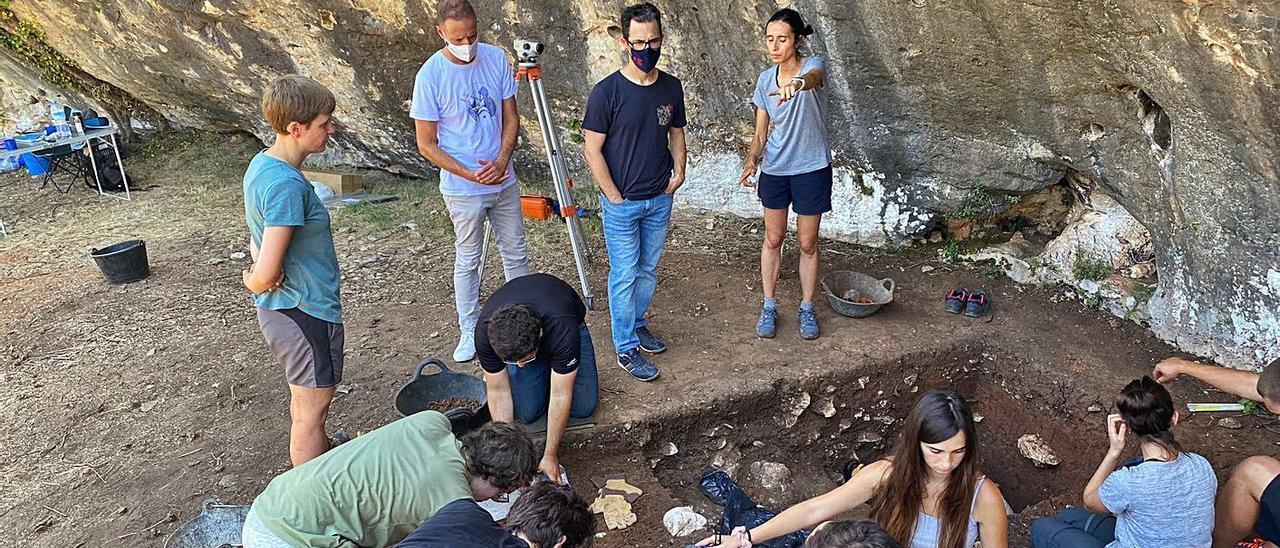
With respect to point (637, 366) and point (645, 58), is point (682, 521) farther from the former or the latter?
point (645, 58)

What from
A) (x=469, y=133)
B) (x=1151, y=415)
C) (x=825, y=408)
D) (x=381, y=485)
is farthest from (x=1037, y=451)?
(x=381, y=485)

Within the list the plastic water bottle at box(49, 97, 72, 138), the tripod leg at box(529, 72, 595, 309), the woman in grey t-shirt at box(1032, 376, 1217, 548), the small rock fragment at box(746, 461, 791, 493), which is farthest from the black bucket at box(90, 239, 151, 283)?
the woman in grey t-shirt at box(1032, 376, 1217, 548)

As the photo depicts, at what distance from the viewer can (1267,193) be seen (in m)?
4.32

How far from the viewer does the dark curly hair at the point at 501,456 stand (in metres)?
3.00

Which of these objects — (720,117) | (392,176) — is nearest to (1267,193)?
(720,117)

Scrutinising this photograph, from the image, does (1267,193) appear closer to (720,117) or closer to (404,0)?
(720,117)

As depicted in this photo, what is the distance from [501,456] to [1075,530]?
7.99 feet

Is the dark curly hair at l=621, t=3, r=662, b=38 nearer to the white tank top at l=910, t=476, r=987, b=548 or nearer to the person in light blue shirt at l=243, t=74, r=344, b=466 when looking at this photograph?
the person in light blue shirt at l=243, t=74, r=344, b=466

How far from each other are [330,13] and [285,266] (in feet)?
16.0

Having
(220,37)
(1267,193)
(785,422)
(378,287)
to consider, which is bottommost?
(785,422)

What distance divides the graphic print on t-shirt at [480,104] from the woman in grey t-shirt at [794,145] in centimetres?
153

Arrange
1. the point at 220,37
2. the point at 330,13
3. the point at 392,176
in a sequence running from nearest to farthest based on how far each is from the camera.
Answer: the point at 330,13 → the point at 220,37 → the point at 392,176

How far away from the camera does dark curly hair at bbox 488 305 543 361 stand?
3.49 metres

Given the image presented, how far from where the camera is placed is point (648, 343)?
17.1 feet
